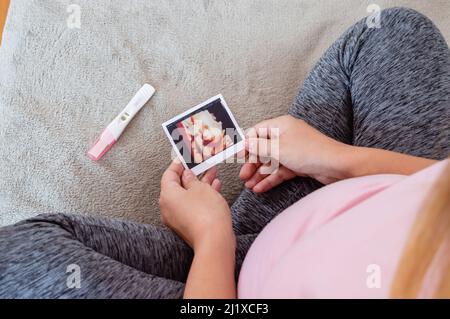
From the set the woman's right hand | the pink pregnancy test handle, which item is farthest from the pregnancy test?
the woman's right hand

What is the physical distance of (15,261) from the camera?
540mm

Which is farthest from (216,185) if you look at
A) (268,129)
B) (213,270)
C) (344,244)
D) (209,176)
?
(344,244)

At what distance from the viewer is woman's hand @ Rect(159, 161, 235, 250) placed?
658mm

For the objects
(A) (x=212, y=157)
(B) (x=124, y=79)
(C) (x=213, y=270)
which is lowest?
(C) (x=213, y=270)

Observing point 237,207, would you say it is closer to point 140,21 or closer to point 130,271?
point 130,271

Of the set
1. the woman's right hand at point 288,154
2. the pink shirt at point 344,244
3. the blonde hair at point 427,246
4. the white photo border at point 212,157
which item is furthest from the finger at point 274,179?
the blonde hair at point 427,246

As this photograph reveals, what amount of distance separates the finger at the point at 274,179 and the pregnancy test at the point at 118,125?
0.92 ft

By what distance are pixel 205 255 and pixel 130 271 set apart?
101mm

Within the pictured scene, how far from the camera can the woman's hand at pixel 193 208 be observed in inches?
25.9

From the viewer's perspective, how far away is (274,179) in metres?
0.78

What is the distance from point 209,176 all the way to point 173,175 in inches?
2.8

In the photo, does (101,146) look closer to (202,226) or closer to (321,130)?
(202,226)

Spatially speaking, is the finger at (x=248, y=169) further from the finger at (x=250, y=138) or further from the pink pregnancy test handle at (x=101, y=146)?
the pink pregnancy test handle at (x=101, y=146)
